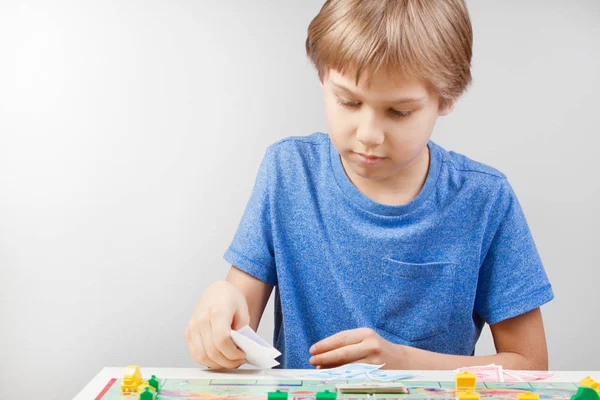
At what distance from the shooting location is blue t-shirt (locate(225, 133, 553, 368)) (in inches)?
50.0

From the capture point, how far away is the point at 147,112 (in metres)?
1.66

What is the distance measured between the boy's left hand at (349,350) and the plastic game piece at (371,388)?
0.13 m

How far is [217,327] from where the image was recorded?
101cm

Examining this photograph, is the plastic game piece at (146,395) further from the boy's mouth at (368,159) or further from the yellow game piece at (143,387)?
the boy's mouth at (368,159)

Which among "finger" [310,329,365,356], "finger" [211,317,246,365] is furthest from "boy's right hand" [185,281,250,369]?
"finger" [310,329,365,356]

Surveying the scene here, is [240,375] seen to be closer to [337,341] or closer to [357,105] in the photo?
[337,341]

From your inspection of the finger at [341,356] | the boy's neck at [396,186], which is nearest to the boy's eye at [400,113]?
the boy's neck at [396,186]

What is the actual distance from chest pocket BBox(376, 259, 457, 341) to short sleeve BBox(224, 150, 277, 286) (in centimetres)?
19

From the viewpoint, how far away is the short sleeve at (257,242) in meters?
1.28

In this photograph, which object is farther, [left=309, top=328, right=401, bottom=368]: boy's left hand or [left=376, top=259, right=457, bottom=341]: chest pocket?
[left=376, top=259, right=457, bottom=341]: chest pocket

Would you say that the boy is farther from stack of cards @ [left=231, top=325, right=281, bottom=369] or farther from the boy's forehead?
stack of cards @ [left=231, top=325, right=281, bottom=369]

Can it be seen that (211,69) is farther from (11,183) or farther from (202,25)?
(11,183)

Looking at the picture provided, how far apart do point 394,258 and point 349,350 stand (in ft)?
0.81

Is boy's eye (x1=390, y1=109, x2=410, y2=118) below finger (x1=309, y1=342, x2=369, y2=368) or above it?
above
